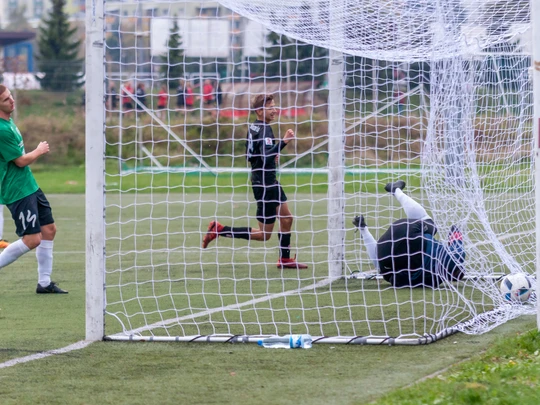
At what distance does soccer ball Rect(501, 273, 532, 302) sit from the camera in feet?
26.3

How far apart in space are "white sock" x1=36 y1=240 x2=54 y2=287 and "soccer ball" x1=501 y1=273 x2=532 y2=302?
4.20 metres

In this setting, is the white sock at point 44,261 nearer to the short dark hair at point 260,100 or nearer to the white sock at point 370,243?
the short dark hair at point 260,100

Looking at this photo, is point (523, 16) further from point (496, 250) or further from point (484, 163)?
point (496, 250)

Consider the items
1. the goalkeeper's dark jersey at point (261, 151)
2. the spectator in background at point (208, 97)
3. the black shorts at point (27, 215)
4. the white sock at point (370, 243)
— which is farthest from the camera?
the spectator in background at point (208, 97)

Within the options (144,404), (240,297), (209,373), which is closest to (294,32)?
(240,297)

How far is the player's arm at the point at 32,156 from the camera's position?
8.12 meters

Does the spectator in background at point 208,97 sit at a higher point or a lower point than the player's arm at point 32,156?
higher

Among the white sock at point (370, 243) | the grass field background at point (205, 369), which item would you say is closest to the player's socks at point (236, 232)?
the white sock at point (370, 243)

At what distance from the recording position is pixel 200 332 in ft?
23.4

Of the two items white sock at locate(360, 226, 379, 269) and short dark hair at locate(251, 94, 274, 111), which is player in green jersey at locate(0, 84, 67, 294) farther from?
white sock at locate(360, 226, 379, 269)

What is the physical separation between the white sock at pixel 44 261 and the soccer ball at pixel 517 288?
4198 mm

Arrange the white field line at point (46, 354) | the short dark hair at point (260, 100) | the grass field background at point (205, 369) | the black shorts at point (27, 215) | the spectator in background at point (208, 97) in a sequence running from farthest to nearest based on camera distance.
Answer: the spectator in background at point (208, 97), the short dark hair at point (260, 100), the black shorts at point (27, 215), the white field line at point (46, 354), the grass field background at point (205, 369)

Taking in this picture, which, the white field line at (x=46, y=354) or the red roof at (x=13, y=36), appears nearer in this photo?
the white field line at (x=46, y=354)

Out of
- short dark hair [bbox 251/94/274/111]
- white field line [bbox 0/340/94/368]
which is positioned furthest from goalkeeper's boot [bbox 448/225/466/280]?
white field line [bbox 0/340/94/368]
